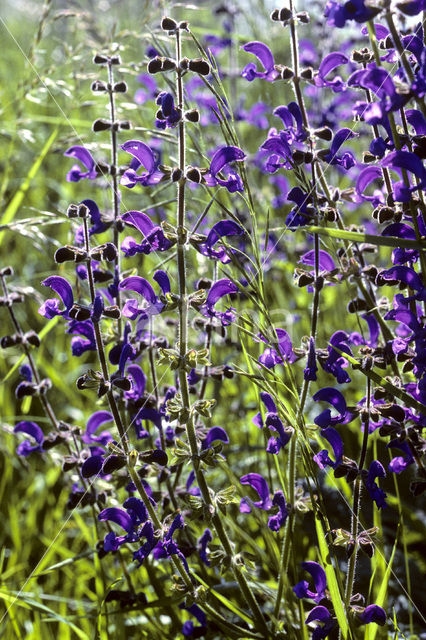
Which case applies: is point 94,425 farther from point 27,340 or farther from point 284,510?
point 284,510

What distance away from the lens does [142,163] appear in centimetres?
180

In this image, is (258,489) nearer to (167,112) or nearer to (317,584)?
(317,584)

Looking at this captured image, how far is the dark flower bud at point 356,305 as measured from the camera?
1782 millimetres

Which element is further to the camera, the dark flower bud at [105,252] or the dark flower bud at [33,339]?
the dark flower bud at [33,339]

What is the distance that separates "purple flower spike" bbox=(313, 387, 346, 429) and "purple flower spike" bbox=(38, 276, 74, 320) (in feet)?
2.33

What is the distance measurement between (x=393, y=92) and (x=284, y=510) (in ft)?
3.67

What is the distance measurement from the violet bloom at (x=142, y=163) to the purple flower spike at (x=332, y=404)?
0.73 m

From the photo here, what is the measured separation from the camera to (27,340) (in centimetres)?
210

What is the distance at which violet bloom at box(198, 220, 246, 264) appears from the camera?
1.69 metres

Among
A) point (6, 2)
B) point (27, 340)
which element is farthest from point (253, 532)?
point (6, 2)

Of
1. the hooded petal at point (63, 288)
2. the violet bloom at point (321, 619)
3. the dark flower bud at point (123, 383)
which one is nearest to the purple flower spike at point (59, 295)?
the hooded petal at point (63, 288)

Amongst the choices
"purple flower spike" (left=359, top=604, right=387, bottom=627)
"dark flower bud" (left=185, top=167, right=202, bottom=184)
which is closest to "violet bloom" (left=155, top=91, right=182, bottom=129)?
"dark flower bud" (left=185, top=167, right=202, bottom=184)

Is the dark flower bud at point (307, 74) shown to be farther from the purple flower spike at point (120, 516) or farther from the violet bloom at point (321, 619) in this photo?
the violet bloom at point (321, 619)

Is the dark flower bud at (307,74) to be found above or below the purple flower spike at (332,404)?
above
